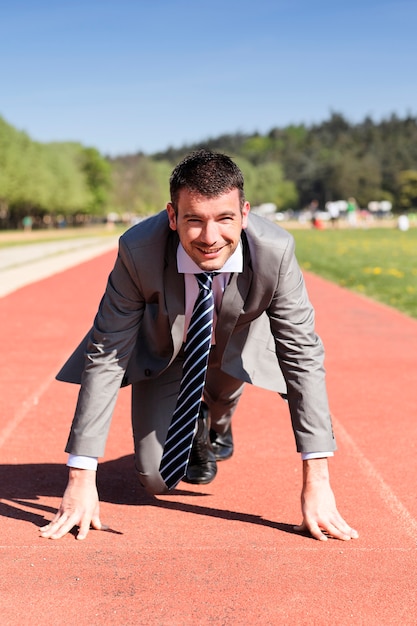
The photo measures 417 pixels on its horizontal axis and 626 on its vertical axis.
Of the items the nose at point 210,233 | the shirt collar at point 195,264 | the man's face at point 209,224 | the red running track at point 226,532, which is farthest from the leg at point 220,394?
Answer: the nose at point 210,233

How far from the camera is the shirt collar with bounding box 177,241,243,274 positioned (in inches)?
133

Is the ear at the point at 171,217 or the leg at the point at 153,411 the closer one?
the ear at the point at 171,217

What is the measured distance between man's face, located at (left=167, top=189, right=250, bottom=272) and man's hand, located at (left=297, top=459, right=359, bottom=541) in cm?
98

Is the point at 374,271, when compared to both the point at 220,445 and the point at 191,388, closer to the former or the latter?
the point at 220,445

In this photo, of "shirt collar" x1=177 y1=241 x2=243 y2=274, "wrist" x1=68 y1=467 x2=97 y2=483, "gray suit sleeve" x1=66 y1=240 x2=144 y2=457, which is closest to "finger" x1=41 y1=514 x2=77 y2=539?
"wrist" x1=68 y1=467 x2=97 y2=483

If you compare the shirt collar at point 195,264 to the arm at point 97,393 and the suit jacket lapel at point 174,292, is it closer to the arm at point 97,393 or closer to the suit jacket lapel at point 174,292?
the suit jacket lapel at point 174,292

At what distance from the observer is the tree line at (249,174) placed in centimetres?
7450

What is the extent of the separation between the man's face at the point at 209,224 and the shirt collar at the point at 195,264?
106 mm

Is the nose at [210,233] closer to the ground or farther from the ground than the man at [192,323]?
farther from the ground

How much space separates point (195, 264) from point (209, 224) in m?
0.36

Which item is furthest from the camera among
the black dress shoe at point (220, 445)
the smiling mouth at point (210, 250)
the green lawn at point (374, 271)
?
the green lawn at point (374, 271)

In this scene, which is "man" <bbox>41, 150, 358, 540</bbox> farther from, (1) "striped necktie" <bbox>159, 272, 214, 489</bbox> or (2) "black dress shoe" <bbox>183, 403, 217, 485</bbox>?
(2) "black dress shoe" <bbox>183, 403, 217, 485</bbox>

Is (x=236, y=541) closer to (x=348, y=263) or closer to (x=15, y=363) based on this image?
(x=15, y=363)

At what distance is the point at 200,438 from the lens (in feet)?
13.9
